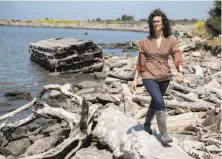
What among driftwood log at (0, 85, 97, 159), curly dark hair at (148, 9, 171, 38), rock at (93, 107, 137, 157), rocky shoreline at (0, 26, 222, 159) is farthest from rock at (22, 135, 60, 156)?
curly dark hair at (148, 9, 171, 38)

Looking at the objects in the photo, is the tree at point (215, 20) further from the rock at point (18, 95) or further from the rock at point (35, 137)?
the rock at point (35, 137)

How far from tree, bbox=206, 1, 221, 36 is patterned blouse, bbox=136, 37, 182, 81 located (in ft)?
130

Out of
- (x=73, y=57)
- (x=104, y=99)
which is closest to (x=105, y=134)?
(x=104, y=99)

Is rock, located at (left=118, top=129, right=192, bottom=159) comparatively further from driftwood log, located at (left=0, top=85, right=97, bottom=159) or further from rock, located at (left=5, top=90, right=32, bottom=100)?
rock, located at (left=5, top=90, right=32, bottom=100)

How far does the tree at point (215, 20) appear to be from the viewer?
45.2m

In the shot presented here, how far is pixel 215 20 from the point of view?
4578cm

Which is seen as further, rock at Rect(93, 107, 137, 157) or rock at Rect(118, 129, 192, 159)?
rock at Rect(93, 107, 137, 157)

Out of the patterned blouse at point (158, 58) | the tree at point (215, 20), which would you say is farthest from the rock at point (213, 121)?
the tree at point (215, 20)

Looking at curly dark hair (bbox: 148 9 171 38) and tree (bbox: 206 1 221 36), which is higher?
curly dark hair (bbox: 148 9 171 38)

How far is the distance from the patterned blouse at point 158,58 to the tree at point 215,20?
39725 mm

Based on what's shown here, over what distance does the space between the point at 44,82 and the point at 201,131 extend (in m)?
18.2

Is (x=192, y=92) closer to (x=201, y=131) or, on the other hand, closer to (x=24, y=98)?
(x=201, y=131)

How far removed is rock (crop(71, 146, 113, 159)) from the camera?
867 centimetres

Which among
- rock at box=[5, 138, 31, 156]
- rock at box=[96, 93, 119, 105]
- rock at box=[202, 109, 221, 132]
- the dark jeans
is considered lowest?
rock at box=[96, 93, 119, 105]
